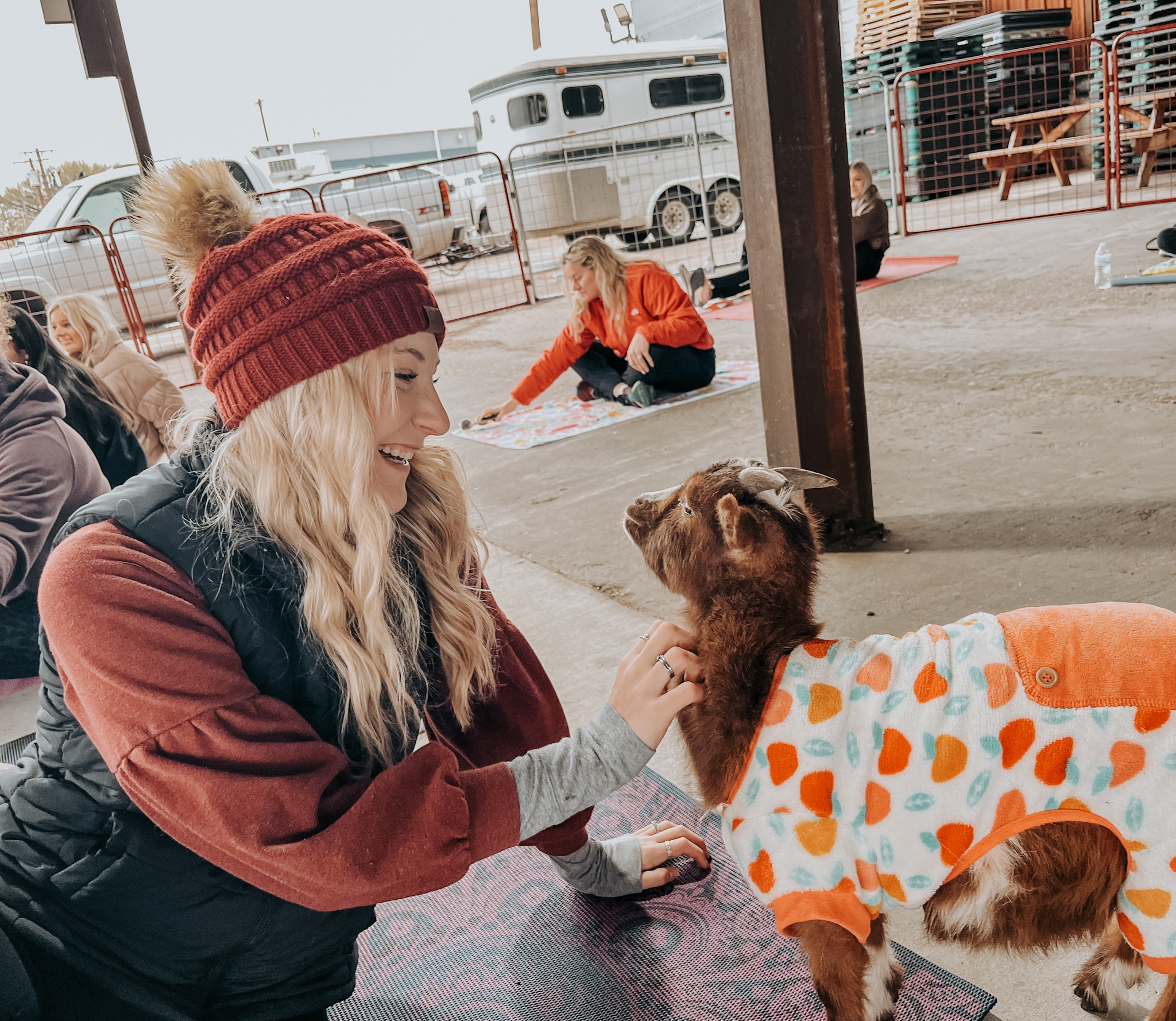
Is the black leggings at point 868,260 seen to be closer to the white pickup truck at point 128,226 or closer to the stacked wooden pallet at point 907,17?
the white pickup truck at point 128,226

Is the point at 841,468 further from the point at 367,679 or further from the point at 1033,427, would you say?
the point at 367,679

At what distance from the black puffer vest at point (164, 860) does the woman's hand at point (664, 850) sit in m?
0.85

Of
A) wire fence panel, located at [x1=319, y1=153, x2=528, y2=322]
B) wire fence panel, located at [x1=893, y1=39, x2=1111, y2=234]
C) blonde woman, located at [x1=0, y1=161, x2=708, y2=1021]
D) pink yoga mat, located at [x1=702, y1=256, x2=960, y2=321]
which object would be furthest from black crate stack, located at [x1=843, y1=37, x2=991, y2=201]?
blonde woman, located at [x1=0, y1=161, x2=708, y2=1021]

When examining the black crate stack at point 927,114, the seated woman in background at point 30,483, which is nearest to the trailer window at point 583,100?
the black crate stack at point 927,114

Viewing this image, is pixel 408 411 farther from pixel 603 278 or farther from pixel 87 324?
pixel 603 278

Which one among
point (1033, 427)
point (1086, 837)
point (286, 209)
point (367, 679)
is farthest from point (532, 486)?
point (286, 209)

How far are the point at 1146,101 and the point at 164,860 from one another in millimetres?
14509

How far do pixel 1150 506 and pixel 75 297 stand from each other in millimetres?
5291

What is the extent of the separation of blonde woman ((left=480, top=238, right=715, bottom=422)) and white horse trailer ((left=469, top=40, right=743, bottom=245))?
6616 millimetres

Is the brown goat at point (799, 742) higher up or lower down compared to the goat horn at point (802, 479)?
lower down

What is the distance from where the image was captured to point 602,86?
1488 cm

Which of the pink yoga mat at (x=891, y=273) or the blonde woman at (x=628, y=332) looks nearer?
the blonde woman at (x=628, y=332)

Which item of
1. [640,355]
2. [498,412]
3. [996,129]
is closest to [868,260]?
[640,355]

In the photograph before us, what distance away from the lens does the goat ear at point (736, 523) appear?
5.26 feet
